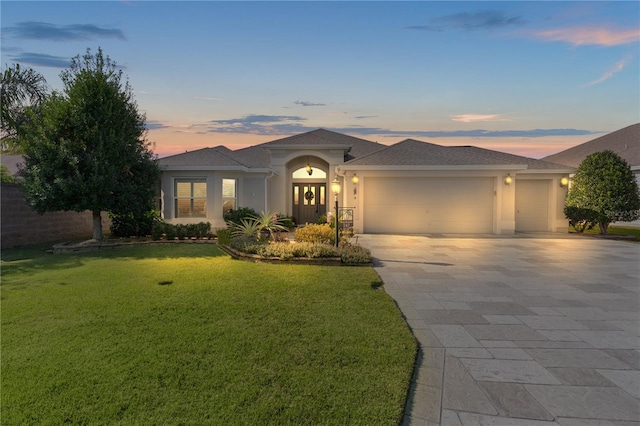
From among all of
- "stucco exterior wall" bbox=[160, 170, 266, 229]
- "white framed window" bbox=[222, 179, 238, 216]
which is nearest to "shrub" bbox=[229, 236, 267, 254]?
"stucco exterior wall" bbox=[160, 170, 266, 229]

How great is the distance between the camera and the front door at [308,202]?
18.4 m

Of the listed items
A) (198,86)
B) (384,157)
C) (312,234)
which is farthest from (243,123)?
(312,234)

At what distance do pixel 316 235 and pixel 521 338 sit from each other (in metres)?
6.83

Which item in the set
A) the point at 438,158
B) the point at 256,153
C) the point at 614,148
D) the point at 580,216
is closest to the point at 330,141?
→ the point at 256,153

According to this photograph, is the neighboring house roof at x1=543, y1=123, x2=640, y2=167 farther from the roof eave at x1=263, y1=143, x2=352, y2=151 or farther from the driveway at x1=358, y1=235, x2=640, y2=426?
the roof eave at x1=263, y1=143, x2=352, y2=151

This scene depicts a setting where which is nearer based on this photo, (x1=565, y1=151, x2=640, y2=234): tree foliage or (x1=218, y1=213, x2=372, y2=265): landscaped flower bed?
(x1=218, y1=213, x2=372, y2=265): landscaped flower bed

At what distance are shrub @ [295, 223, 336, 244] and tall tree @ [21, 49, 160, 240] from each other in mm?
6240

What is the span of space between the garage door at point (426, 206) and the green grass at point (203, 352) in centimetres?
908

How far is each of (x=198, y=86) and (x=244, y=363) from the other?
13.4 meters

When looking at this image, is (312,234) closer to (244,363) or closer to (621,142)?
(244,363)

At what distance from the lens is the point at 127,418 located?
2.65m

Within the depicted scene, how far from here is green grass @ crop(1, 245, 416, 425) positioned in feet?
9.12

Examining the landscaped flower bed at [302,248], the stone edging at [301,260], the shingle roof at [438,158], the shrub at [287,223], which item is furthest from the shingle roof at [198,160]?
the stone edging at [301,260]

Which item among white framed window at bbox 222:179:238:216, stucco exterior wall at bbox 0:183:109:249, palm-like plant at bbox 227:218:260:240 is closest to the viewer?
palm-like plant at bbox 227:218:260:240
